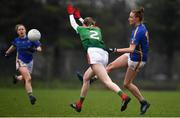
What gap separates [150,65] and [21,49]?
54.1 metres

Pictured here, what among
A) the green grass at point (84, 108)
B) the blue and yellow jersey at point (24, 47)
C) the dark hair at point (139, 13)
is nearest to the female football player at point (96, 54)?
the green grass at point (84, 108)

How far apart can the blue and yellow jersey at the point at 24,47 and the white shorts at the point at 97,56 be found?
3442 mm

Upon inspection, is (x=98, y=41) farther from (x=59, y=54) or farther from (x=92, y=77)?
(x=59, y=54)

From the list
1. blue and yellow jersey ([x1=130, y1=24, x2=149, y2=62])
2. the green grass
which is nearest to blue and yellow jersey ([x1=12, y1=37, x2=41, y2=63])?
the green grass

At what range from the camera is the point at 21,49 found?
15.9 metres

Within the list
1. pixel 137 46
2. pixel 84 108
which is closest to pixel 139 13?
pixel 137 46

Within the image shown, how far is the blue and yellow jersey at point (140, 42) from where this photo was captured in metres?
13.1

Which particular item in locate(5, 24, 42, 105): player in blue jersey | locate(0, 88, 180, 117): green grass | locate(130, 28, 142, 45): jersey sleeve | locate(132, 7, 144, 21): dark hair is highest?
locate(132, 7, 144, 21): dark hair

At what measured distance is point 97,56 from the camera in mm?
12547

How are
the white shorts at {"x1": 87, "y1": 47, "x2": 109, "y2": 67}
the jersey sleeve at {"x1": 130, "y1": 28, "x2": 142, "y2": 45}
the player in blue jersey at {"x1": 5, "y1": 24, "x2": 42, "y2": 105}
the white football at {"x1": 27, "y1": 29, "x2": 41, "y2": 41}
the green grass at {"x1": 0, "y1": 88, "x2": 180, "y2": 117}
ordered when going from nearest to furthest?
1. the white shorts at {"x1": 87, "y1": 47, "x2": 109, "y2": 67}
2. the jersey sleeve at {"x1": 130, "y1": 28, "x2": 142, "y2": 45}
3. the green grass at {"x1": 0, "y1": 88, "x2": 180, "y2": 117}
4. the white football at {"x1": 27, "y1": 29, "x2": 41, "y2": 41}
5. the player in blue jersey at {"x1": 5, "y1": 24, "x2": 42, "y2": 105}

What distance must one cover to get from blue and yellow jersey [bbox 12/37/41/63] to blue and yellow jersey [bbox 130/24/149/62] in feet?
11.2

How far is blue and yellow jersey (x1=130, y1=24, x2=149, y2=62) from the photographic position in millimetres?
13055

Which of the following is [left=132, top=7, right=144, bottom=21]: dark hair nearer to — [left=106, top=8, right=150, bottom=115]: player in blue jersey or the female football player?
[left=106, top=8, right=150, bottom=115]: player in blue jersey

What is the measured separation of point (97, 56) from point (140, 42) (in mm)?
1213
